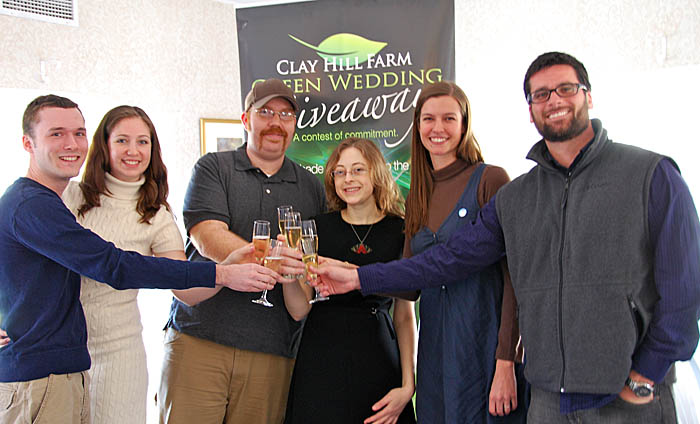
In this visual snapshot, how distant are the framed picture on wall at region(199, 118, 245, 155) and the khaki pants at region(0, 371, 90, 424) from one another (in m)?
3.21

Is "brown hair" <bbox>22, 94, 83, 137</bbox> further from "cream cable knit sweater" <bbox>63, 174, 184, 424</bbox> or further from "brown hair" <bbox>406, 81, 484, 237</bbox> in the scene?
"brown hair" <bbox>406, 81, 484, 237</bbox>

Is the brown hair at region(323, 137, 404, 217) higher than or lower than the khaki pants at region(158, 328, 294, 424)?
higher

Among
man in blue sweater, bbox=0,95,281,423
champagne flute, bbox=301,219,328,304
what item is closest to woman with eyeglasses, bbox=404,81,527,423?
champagne flute, bbox=301,219,328,304

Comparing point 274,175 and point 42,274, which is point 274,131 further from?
point 42,274

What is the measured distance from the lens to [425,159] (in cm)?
249

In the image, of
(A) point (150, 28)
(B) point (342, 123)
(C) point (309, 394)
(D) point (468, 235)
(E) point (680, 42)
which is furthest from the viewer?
(A) point (150, 28)

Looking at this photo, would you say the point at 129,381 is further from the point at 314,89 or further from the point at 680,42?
the point at 680,42

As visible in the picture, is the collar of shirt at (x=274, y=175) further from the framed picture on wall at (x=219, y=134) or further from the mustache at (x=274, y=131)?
the framed picture on wall at (x=219, y=134)

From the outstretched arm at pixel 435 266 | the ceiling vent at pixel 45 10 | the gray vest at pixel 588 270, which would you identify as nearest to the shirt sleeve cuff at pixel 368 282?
the outstretched arm at pixel 435 266

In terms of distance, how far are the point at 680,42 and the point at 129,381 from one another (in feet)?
14.5

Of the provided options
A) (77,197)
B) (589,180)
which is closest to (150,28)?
(77,197)

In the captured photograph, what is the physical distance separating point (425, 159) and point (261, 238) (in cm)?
76

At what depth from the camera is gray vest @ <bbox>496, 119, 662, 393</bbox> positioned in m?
1.75

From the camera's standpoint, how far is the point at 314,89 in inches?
147
